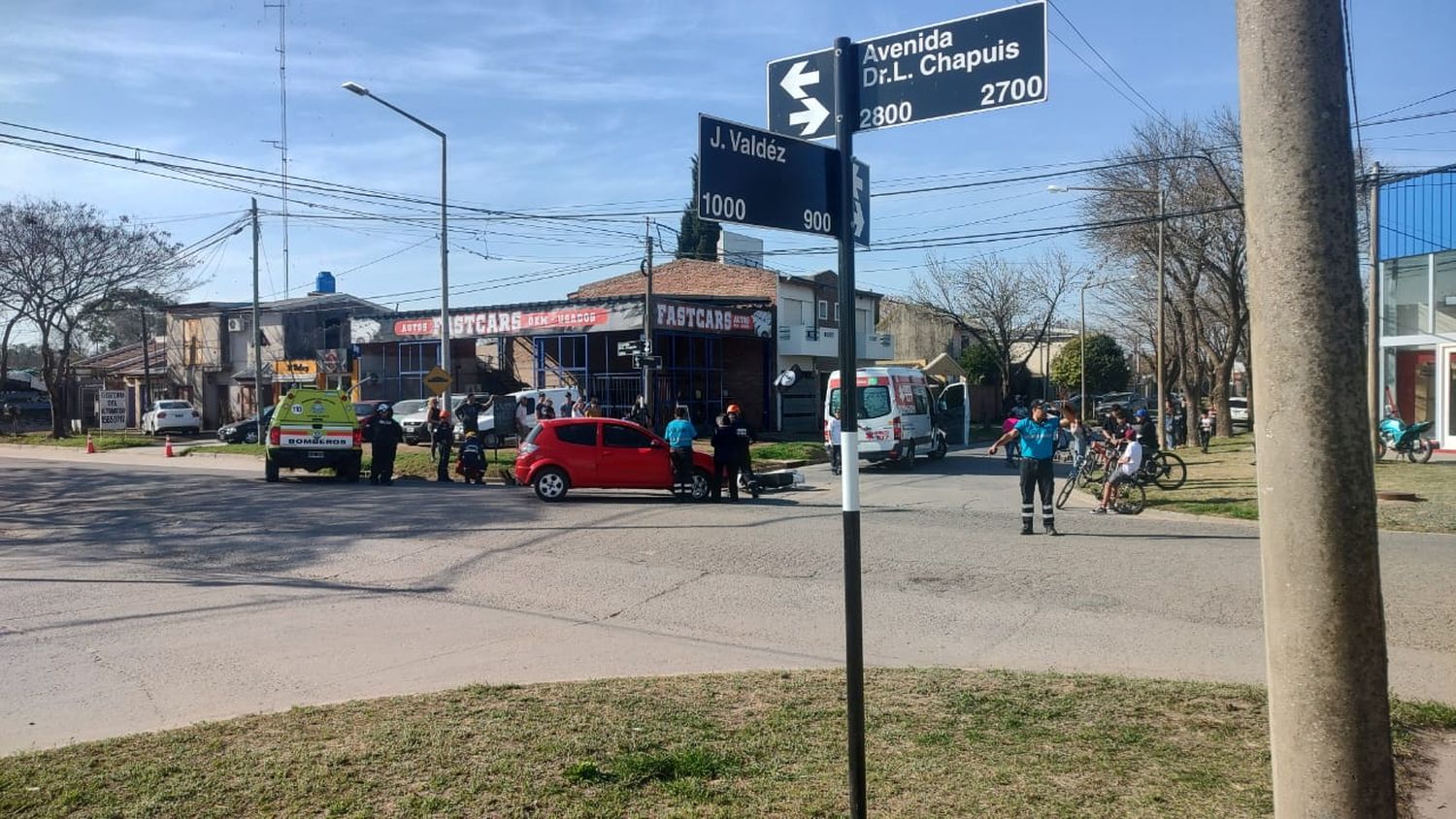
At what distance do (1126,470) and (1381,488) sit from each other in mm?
5060

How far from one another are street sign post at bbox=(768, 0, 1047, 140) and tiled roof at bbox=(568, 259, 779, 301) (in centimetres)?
4011

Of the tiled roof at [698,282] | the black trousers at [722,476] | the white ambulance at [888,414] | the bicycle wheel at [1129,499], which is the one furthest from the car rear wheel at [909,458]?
the tiled roof at [698,282]

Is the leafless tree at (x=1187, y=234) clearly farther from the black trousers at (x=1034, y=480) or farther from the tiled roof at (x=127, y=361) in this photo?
the tiled roof at (x=127, y=361)

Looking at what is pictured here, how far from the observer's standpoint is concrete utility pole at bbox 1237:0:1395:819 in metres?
2.98

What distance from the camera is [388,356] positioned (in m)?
47.5

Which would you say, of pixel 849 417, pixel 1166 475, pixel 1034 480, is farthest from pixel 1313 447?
pixel 1166 475

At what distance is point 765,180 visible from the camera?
13.1ft

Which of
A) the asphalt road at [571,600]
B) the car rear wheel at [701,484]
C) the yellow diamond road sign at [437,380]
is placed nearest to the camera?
the asphalt road at [571,600]

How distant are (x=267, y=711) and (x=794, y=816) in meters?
3.45

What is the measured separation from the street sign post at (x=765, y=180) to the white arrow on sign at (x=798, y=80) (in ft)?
1.22

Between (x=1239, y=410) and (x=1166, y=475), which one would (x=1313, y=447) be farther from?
(x=1239, y=410)

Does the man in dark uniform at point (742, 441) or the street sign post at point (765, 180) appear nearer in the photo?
the street sign post at point (765, 180)

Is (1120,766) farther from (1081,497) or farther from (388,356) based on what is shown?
(388,356)

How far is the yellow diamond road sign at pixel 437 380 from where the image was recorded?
26000mm
